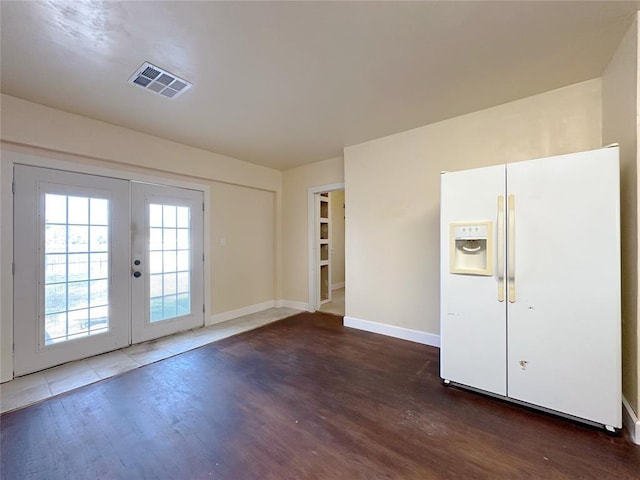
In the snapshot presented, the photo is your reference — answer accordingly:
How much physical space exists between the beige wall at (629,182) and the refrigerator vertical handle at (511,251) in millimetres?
639

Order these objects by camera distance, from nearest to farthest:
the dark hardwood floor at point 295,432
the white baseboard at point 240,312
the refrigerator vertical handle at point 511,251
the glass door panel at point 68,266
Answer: the dark hardwood floor at point 295,432 < the refrigerator vertical handle at point 511,251 < the glass door panel at point 68,266 < the white baseboard at point 240,312

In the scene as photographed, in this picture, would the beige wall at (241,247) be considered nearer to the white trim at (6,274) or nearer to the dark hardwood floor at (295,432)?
the dark hardwood floor at (295,432)

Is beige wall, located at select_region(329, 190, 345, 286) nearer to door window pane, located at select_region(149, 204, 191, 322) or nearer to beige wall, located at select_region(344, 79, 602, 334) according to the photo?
beige wall, located at select_region(344, 79, 602, 334)

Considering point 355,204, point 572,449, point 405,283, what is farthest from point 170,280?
point 572,449

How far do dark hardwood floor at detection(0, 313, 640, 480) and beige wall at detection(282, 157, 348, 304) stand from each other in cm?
236

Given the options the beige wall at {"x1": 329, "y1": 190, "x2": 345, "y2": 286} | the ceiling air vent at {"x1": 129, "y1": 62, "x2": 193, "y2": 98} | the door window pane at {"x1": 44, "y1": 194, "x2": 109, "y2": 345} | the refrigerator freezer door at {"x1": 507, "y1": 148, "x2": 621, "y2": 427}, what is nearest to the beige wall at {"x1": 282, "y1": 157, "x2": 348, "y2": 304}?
the beige wall at {"x1": 329, "y1": 190, "x2": 345, "y2": 286}

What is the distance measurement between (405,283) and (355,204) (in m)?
1.31

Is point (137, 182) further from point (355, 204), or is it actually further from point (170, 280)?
point (355, 204)

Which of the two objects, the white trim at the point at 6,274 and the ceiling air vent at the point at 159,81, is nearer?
the ceiling air vent at the point at 159,81

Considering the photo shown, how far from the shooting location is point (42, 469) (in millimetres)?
1474

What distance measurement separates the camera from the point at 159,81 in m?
2.21

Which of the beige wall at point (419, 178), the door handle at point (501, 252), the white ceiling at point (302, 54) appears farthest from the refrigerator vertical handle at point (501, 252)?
the white ceiling at point (302, 54)

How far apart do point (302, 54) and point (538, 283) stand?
2411mm

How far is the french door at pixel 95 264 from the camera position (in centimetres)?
255
